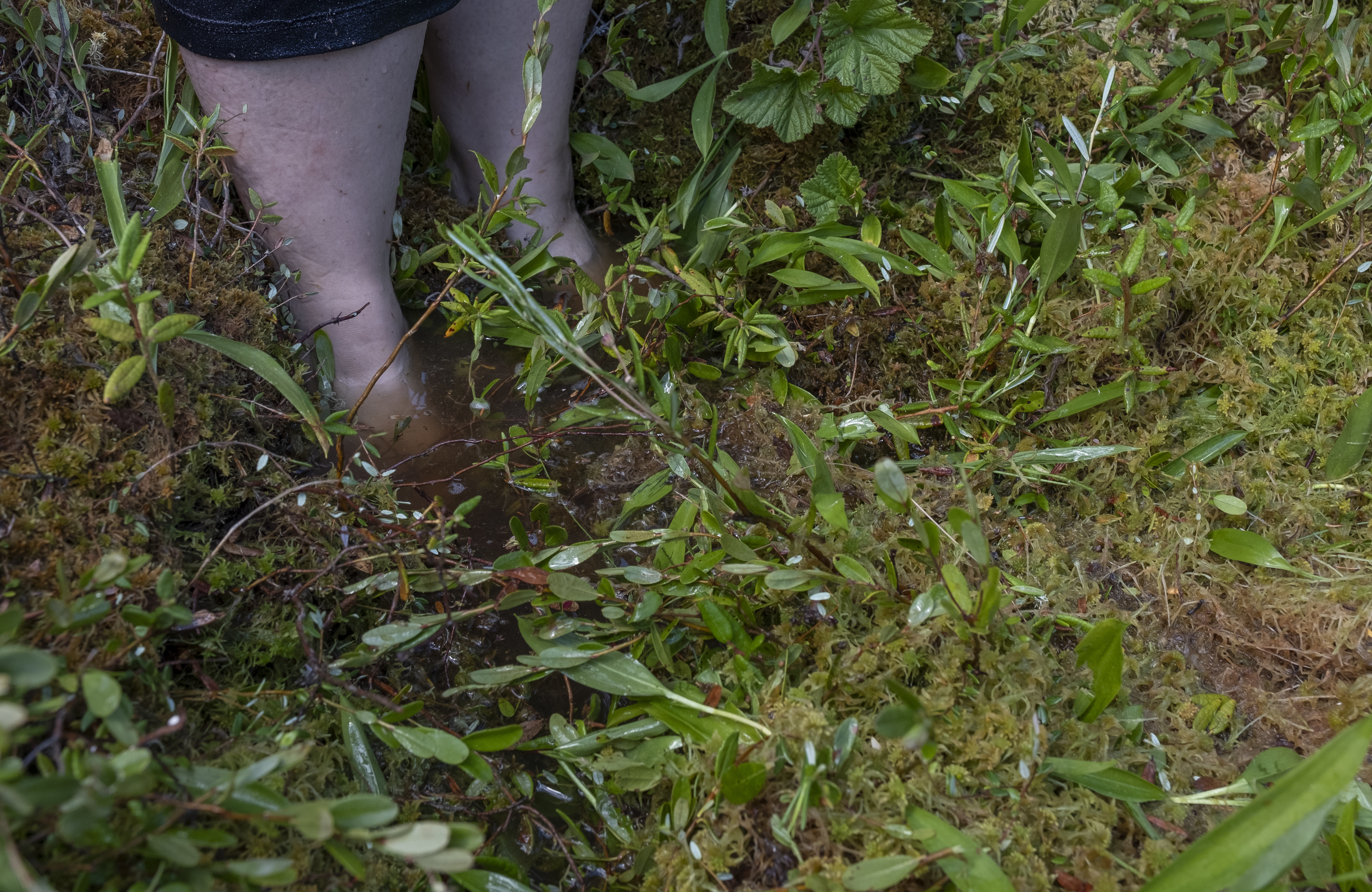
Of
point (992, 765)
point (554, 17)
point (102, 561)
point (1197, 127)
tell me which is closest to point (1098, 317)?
point (1197, 127)

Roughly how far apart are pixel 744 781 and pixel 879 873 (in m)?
0.20

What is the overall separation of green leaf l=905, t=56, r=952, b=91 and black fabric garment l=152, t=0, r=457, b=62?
1.11 metres

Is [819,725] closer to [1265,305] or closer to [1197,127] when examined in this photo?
[1265,305]

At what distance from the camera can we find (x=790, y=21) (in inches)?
72.0

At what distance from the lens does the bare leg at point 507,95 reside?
1758 mm

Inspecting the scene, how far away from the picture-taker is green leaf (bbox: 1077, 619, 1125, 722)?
124 cm

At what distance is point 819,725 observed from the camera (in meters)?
1.14

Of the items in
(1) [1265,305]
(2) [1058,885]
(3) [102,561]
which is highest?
(3) [102,561]

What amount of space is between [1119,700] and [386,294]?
1.57 metres

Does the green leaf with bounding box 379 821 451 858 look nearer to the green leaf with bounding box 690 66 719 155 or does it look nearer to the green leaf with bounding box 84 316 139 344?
the green leaf with bounding box 84 316 139 344

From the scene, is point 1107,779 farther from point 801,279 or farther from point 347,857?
point 801,279

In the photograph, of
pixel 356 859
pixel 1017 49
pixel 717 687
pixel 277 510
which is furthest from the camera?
pixel 1017 49

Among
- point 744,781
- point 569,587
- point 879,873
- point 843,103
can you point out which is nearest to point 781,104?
point 843,103

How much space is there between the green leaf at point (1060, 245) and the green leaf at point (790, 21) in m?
0.68
